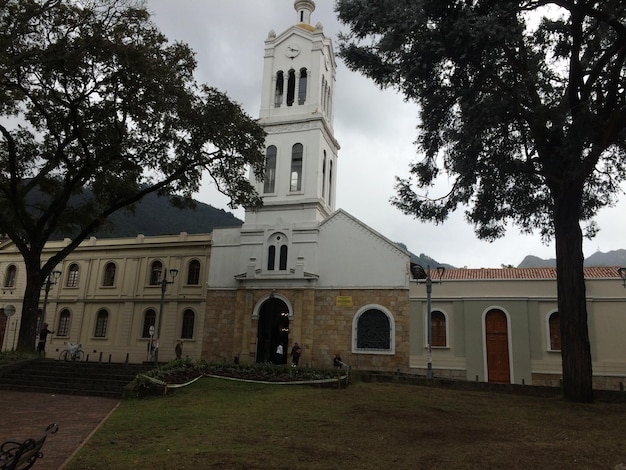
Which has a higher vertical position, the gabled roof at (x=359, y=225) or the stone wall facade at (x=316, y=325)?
the gabled roof at (x=359, y=225)

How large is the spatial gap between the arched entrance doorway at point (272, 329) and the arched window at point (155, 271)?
7.89 metres

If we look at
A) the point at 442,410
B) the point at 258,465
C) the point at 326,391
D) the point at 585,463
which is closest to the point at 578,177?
the point at 442,410

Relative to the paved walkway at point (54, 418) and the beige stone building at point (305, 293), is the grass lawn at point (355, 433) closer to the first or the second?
the paved walkway at point (54, 418)

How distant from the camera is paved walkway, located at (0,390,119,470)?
8351 millimetres

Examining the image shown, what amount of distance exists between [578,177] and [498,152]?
2383 millimetres

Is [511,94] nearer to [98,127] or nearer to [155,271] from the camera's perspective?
[98,127]

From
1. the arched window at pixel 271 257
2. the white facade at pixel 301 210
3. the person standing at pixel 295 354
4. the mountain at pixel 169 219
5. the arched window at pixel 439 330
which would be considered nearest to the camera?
the person standing at pixel 295 354

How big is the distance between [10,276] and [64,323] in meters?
6.46

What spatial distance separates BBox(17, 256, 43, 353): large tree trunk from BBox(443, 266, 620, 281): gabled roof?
60.8 feet

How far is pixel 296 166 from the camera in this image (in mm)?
29594

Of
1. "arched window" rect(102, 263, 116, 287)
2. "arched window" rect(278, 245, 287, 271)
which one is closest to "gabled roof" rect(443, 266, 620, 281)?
"arched window" rect(278, 245, 287, 271)

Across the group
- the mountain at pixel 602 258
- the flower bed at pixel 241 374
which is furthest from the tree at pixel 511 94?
the mountain at pixel 602 258

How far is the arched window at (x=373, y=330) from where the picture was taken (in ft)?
82.6

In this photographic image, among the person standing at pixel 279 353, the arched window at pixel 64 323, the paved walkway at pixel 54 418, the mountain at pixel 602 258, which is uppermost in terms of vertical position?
the mountain at pixel 602 258
